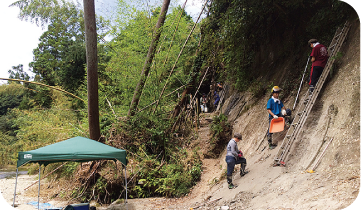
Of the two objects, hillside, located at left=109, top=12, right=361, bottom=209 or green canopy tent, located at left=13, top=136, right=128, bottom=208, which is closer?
hillside, located at left=109, top=12, right=361, bottom=209

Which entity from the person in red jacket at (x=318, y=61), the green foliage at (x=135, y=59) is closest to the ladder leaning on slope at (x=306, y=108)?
the person in red jacket at (x=318, y=61)

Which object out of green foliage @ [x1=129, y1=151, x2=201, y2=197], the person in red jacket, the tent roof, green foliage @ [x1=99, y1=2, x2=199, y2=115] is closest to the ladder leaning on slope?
the person in red jacket

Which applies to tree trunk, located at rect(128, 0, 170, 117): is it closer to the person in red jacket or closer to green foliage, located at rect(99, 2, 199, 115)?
green foliage, located at rect(99, 2, 199, 115)

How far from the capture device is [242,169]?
6.44 m

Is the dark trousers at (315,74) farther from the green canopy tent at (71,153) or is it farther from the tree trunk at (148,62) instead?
the tree trunk at (148,62)

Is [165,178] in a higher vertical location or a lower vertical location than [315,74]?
lower

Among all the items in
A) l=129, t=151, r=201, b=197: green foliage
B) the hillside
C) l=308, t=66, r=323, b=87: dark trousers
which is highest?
l=308, t=66, r=323, b=87: dark trousers

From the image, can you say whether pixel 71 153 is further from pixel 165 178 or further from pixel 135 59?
pixel 135 59

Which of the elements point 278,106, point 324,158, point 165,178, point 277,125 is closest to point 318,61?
point 278,106

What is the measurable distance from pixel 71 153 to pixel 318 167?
18.0 feet

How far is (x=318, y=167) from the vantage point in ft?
15.6

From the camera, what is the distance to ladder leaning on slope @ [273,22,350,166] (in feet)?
18.3

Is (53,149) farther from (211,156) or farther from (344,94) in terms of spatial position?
Answer: (344,94)

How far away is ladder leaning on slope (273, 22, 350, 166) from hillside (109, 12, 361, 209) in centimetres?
13
